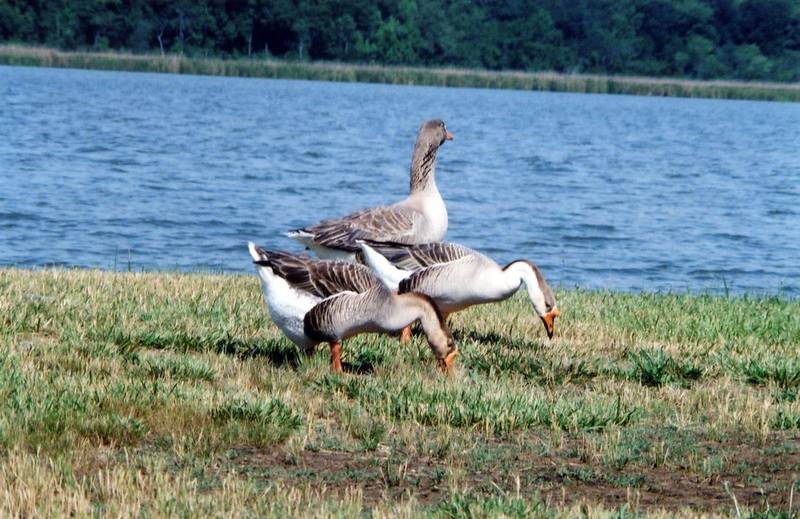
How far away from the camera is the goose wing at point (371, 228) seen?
10391 millimetres

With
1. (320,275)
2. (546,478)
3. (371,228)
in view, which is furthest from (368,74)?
(546,478)

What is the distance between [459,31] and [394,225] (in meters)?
106

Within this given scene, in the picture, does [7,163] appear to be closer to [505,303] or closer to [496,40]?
[505,303]

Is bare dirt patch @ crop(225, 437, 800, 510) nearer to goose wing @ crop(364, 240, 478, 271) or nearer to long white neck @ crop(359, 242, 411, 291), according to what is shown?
goose wing @ crop(364, 240, 478, 271)

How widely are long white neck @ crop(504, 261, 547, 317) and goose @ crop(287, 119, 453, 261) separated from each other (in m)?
1.68

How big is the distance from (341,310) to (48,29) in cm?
9482

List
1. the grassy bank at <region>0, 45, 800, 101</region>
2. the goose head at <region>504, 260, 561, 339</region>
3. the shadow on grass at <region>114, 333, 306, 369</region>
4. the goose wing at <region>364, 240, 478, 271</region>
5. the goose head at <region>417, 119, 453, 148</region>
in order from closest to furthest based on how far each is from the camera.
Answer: the shadow on grass at <region>114, 333, 306, 369</region>
the goose head at <region>504, 260, 561, 339</region>
the goose wing at <region>364, 240, 478, 271</region>
the goose head at <region>417, 119, 453, 148</region>
the grassy bank at <region>0, 45, 800, 101</region>

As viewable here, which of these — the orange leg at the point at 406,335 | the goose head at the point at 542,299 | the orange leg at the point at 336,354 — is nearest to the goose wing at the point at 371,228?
the orange leg at the point at 406,335

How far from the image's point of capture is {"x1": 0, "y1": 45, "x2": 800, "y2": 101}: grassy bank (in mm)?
87625

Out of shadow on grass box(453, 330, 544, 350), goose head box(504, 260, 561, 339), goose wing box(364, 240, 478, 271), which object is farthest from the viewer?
shadow on grass box(453, 330, 544, 350)

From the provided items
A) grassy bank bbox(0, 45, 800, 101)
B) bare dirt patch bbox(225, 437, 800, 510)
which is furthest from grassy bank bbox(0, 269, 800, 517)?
grassy bank bbox(0, 45, 800, 101)

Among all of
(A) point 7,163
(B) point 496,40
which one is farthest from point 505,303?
Answer: (B) point 496,40

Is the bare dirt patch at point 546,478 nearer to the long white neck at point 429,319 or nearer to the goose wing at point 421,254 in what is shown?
the long white neck at point 429,319

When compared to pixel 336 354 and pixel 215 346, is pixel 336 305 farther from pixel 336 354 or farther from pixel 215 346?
pixel 215 346
